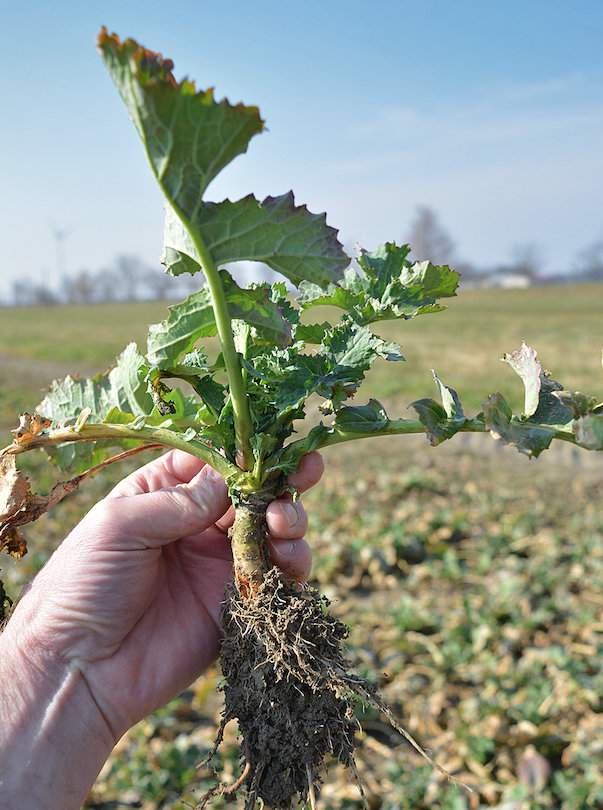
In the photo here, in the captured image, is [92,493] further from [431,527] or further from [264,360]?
[264,360]

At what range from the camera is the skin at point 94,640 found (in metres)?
1.92

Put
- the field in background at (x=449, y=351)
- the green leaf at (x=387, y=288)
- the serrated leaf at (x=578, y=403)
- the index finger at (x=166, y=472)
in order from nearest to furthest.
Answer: the serrated leaf at (x=578, y=403) < the green leaf at (x=387, y=288) < the index finger at (x=166, y=472) < the field in background at (x=449, y=351)

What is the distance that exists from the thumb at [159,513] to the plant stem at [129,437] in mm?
148

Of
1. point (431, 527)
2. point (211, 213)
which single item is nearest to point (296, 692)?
point (211, 213)

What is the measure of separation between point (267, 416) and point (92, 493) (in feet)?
17.8

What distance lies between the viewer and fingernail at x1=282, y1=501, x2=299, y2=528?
1963mm

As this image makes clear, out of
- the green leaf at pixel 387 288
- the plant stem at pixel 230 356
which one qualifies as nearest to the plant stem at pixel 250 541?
the plant stem at pixel 230 356

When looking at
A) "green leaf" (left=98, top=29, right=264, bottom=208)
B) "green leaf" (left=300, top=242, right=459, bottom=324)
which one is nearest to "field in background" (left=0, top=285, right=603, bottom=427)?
"green leaf" (left=300, top=242, right=459, bottom=324)

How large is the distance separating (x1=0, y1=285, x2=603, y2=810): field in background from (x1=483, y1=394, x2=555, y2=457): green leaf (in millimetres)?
1009

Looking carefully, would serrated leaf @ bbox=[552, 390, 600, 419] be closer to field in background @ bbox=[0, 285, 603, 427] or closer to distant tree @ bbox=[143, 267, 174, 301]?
field in background @ bbox=[0, 285, 603, 427]

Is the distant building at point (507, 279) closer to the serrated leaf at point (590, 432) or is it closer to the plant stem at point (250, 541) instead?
the plant stem at point (250, 541)

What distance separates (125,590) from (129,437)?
0.51m

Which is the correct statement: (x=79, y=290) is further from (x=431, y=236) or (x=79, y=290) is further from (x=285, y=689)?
(x=285, y=689)

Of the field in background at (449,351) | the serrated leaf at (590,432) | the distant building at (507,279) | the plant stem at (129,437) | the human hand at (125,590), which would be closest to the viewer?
the serrated leaf at (590,432)
